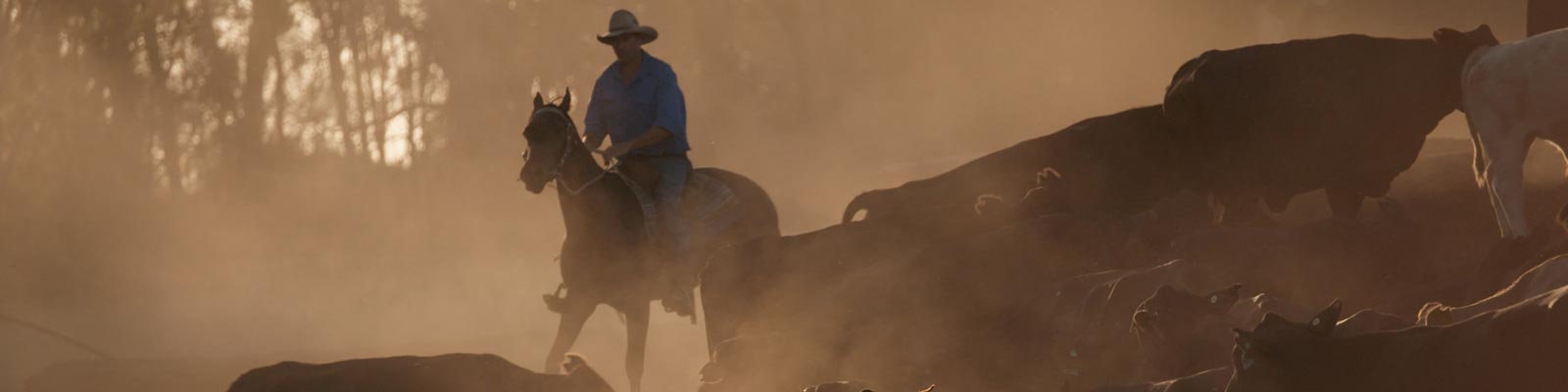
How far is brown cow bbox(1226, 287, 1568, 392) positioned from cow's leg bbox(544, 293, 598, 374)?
24.4ft

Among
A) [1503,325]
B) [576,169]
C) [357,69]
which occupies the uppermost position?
[357,69]

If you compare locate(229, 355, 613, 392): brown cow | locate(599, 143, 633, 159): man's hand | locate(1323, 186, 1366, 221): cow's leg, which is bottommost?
locate(229, 355, 613, 392): brown cow

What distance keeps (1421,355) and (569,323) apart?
8.14 metres

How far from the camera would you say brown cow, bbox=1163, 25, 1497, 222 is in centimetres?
1245

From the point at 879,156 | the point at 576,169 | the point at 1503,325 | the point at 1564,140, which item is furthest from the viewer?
the point at 879,156

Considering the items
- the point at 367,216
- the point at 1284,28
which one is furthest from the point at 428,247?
the point at 1284,28

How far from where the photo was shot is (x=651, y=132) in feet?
47.6

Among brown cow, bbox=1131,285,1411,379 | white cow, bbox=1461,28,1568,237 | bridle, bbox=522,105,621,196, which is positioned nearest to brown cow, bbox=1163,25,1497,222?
white cow, bbox=1461,28,1568,237

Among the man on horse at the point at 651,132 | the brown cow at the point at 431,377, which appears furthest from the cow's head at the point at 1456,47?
the brown cow at the point at 431,377

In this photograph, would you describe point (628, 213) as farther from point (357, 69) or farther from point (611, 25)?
point (357, 69)

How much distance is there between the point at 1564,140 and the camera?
36.2ft

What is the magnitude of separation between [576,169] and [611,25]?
927 mm

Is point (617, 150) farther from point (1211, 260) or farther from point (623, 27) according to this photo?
point (1211, 260)

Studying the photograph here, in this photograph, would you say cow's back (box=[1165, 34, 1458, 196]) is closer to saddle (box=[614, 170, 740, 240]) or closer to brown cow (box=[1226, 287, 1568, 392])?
saddle (box=[614, 170, 740, 240])
